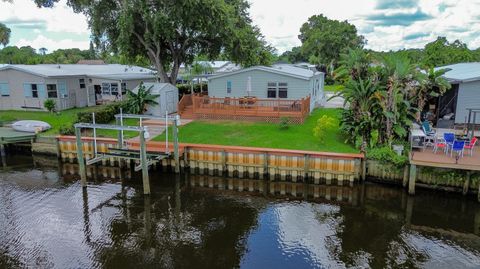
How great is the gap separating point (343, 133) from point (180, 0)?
13869 millimetres

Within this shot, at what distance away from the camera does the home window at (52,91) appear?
26.5 metres

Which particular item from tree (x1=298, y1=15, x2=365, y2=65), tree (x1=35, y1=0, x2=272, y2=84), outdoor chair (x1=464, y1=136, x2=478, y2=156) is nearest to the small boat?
tree (x1=35, y1=0, x2=272, y2=84)

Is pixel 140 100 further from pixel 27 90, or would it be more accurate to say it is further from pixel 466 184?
pixel 466 184

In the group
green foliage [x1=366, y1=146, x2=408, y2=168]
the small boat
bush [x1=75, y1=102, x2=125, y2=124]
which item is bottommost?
green foliage [x1=366, y1=146, x2=408, y2=168]

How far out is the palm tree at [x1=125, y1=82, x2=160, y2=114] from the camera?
23109mm

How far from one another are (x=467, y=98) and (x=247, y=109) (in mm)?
11780

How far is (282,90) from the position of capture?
2411 centimetres

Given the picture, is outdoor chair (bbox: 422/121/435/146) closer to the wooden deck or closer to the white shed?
the wooden deck

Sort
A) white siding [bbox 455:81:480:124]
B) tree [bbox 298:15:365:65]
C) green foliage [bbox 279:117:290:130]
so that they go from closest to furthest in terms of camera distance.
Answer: white siding [bbox 455:81:480:124]
green foliage [bbox 279:117:290:130]
tree [bbox 298:15:365:65]

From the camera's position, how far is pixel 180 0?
2358cm

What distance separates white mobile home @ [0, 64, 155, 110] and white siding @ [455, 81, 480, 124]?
23651 millimetres

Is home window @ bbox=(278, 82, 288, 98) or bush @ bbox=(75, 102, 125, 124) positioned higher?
home window @ bbox=(278, 82, 288, 98)

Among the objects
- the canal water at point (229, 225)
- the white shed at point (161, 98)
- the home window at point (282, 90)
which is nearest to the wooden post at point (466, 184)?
the canal water at point (229, 225)

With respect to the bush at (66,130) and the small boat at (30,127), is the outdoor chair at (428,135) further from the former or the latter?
the small boat at (30,127)
